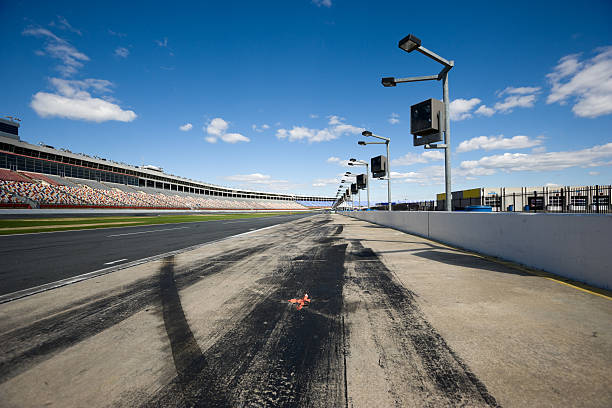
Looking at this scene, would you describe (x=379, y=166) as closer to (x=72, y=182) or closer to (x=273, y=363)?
(x=273, y=363)

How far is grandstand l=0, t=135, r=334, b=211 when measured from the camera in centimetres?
3578

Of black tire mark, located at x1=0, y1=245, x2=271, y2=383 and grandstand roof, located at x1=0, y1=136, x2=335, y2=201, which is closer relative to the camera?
black tire mark, located at x1=0, y1=245, x2=271, y2=383

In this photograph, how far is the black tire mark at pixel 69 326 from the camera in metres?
2.23

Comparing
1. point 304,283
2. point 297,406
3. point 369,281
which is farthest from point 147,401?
point 369,281

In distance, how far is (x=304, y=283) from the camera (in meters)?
4.34

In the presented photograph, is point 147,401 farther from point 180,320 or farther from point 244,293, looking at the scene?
point 244,293

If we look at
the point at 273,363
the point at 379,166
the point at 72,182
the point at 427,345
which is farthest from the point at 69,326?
the point at 72,182

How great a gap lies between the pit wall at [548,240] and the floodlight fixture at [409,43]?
16.0 ft

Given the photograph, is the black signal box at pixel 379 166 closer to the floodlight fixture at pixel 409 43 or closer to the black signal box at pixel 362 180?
the black signal box at pixel 362 180

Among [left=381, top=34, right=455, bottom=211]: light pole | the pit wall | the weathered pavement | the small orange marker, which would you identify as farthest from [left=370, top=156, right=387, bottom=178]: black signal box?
the small orange marker

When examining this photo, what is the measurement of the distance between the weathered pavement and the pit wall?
69 cm

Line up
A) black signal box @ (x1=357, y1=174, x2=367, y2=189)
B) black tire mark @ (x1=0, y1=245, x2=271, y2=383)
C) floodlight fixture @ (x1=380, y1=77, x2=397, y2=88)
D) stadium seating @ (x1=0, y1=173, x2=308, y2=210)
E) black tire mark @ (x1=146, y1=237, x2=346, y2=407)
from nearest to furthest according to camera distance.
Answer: black tire mark @ (x1=146, y1=237, x2=346, y2=407), black tire mark @ (x1=0, y1=245, x2=271, y2=383), floodlight fixture @ (x1=380, y1=77, x2=397, y2=88), black signal box @ (x1=357, y1=174, x2=367, y2=189), stadium seating @ (x1=0, y1=173, x2=308, y2=210)

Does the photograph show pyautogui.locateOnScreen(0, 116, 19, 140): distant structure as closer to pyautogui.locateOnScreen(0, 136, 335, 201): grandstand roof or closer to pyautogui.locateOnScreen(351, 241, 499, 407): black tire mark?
pyautogui.locateOnScreen(0, 136, 335, 201): grandstand roof

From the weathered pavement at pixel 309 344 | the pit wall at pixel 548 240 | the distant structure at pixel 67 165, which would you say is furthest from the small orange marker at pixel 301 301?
the distant structure at pixel 67 165
